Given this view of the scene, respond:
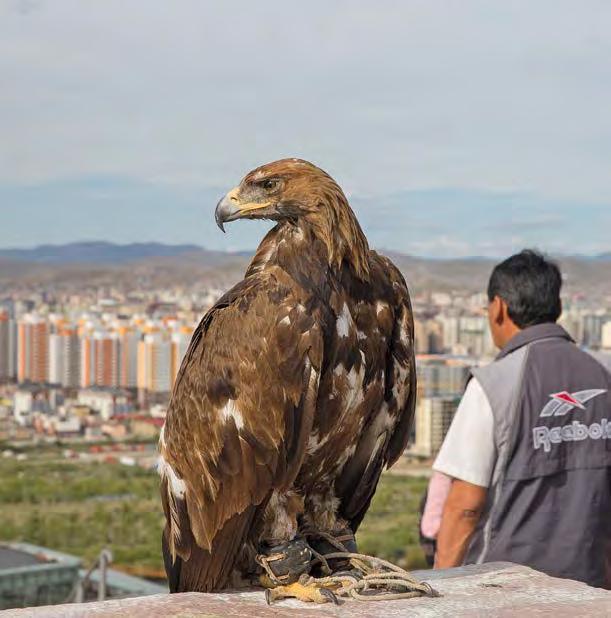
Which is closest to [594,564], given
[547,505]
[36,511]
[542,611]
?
[547,505]

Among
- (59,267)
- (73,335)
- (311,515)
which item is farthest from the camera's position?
(59,267)

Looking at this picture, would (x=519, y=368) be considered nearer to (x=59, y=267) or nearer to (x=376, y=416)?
(x=376, y=416)

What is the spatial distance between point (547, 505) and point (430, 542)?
1.92 ft

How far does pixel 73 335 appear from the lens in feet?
134

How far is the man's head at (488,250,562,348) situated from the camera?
4.35 meters

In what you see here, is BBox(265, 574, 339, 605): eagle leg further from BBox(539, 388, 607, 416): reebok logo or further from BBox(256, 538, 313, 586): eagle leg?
BBox(539, 388, 607, 416): reebok logo

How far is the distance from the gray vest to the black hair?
0.87 ft

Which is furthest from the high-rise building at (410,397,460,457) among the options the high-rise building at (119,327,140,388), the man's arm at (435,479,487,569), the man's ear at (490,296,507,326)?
the high-rise building at (119,327,140,388)

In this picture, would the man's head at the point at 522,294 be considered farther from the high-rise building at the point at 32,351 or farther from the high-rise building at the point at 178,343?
the high-rise building at the point at 32,351

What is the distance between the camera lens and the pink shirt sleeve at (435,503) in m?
4.25

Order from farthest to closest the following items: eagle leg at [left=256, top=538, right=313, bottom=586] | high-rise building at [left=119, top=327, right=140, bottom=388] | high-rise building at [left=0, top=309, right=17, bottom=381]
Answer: high-rise building at [left=0, top=309, right=17, bottom=381] → high-rise building at [left=119, top=327, right=140, bottom=388] → eagle leg at [left=256, top=538, right=313, bottom=586]

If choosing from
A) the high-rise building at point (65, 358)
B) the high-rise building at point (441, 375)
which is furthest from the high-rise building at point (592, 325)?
the high-rise building at point (65, 358)

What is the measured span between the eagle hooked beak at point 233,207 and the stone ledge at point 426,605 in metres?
1.20

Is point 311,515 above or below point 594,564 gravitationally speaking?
above
